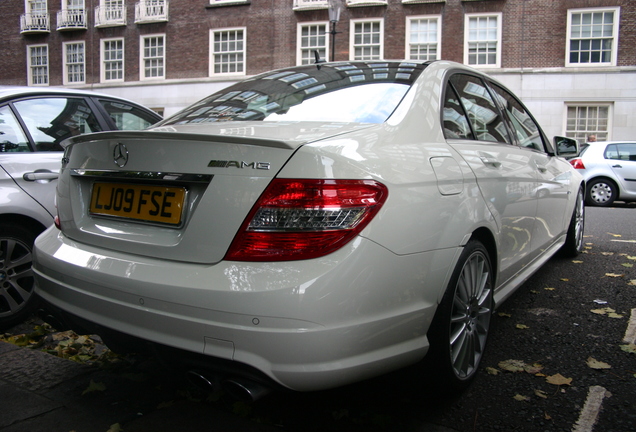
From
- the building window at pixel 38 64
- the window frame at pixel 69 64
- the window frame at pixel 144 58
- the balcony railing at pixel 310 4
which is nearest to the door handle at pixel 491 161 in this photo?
the balcony railing at pixel 310 4

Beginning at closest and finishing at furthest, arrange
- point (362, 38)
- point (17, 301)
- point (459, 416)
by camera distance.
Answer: point (459, 416) → point (17, 301) → point (362, 38)

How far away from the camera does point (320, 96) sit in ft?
8.25

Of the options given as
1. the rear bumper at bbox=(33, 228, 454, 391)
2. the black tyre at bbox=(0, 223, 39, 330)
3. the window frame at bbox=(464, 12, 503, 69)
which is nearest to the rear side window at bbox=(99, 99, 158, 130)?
the black tyre at bbox=(0, 223, 39, 330)

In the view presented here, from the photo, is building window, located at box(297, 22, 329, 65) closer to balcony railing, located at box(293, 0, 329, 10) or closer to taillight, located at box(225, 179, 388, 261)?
balcony railing, located at box(293, 0, 329, 10)

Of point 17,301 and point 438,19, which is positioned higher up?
point 438,19

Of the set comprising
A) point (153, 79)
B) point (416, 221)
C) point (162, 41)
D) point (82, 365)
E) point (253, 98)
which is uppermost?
point (162, 41)

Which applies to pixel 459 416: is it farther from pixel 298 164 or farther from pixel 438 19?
pixel 438 19

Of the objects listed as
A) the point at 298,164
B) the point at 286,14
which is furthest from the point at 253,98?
the point at 286,14

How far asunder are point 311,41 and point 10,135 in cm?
2104

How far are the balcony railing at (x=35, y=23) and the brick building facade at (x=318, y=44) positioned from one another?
0.05 metres

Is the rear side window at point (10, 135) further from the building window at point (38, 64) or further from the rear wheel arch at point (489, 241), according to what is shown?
the building window at point (38, 64)

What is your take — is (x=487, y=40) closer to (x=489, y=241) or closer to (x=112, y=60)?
(x=112, y=60)

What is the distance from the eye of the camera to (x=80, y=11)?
27250 mm

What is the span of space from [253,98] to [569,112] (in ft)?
68.9
